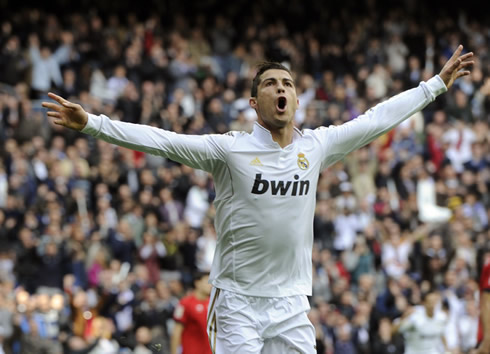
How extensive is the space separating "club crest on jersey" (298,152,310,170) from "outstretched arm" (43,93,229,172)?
491 millimetres

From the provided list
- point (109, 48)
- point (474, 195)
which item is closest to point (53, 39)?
point (109, 48)

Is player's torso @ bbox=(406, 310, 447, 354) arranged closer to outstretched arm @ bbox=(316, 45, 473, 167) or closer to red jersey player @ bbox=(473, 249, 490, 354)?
red jersey player @ bbox=(473, 249, 490, 354)

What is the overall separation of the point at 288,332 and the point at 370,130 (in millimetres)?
1542

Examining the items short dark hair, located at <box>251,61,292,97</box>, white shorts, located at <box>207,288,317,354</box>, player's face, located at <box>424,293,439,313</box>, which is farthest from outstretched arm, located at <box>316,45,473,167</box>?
player's face, located at <box>424,293,439,313</box>

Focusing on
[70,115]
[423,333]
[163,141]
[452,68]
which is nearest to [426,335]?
[423,333]

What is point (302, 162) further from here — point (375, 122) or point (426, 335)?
point (426, 335)

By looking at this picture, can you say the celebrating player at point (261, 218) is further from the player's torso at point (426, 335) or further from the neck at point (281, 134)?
the player's torso at point (426, 335)

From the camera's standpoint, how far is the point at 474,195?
61.6ft

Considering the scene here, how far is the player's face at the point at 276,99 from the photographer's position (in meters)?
6.79

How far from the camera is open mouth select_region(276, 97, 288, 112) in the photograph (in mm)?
6789

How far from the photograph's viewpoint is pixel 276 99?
679cm

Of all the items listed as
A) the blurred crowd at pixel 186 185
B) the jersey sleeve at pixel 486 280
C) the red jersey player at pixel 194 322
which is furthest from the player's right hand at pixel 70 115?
the blurred crowd at pixel 186 185

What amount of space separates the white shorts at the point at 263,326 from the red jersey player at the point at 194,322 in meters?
4.35

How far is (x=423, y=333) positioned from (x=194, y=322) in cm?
443
